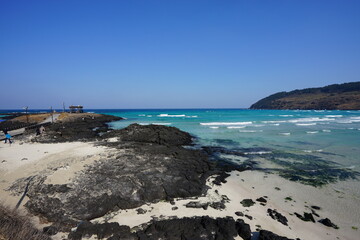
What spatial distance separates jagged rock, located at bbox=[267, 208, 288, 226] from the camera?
6757 millimetres

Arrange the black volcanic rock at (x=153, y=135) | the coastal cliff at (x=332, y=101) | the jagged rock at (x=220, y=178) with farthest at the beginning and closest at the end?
the coastal cliff at (x=332, y=101), the black volcanic rock at (x=153, y=135), the jagged rock at (x=220, y=178)

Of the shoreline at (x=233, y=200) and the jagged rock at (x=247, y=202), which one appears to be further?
the jagged rock at (x=247, y=202)

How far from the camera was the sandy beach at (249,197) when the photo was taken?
646 centimetres

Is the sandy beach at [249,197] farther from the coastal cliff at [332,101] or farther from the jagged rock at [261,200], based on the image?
the coastal cliff at [332,101]

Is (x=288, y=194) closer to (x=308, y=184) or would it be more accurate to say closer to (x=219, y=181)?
(x=308, y=184)

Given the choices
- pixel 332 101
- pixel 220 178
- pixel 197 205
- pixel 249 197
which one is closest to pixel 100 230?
pixel 197 205

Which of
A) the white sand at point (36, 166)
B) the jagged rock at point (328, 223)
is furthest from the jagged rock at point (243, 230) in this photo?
the white sand at point (36, 166)

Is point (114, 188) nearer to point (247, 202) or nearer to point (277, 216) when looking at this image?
point (247, 202)

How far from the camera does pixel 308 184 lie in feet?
33.1

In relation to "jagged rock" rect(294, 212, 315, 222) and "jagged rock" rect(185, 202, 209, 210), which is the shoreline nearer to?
A: "jagged rock" rect(185, 202, 209, 210)

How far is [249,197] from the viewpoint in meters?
8.62

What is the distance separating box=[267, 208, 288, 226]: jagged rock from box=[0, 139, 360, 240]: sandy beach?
0.15 meters

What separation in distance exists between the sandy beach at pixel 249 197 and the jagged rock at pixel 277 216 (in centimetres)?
15

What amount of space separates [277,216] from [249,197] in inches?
66.5
